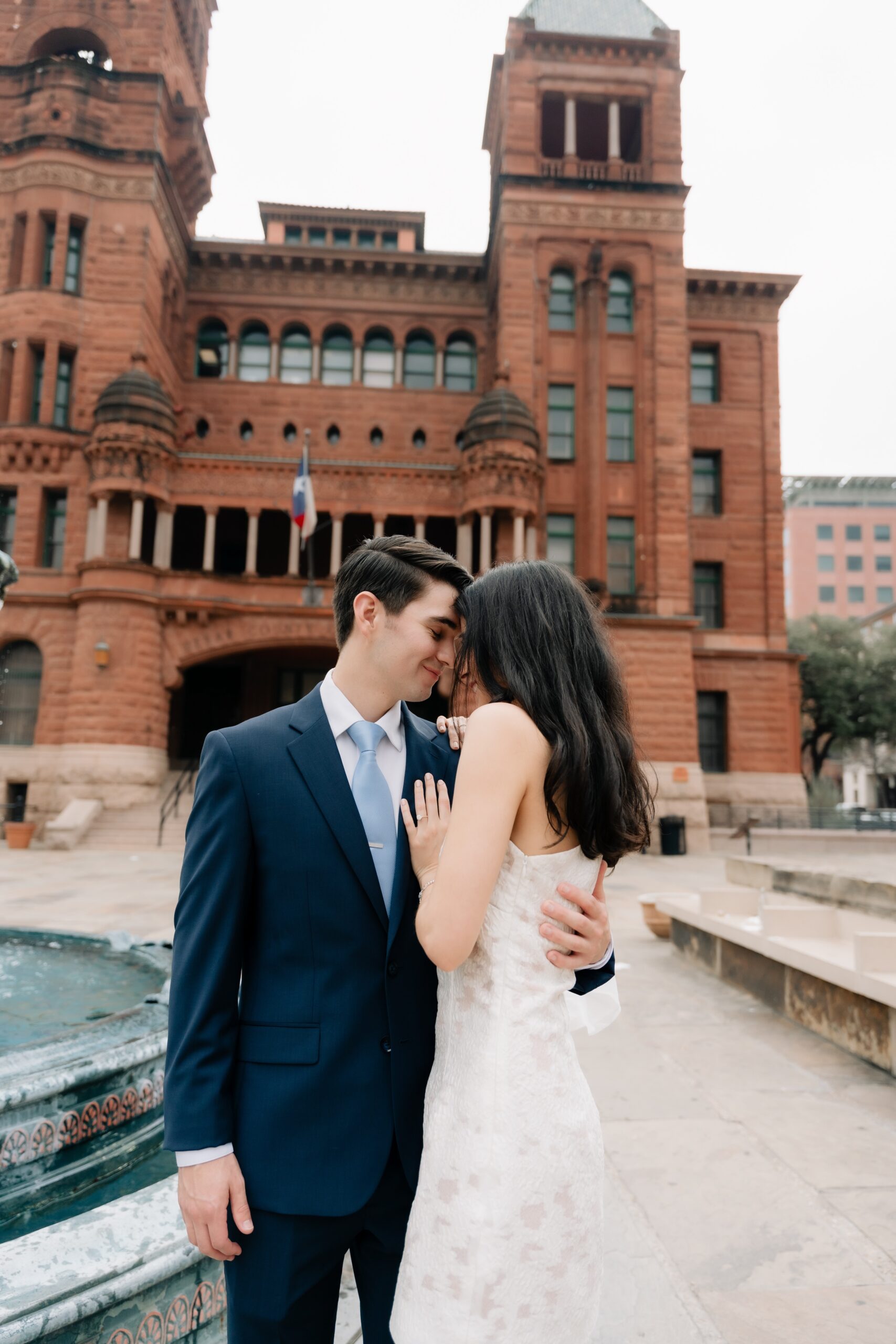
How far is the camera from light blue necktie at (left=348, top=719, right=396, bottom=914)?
1.88m

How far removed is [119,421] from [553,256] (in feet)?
50.4

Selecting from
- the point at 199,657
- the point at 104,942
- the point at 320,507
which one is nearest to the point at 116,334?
the point at 320,507

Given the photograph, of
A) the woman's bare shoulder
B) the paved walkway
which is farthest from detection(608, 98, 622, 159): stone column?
the woman's bare shoulder

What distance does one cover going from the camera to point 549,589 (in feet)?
5.98

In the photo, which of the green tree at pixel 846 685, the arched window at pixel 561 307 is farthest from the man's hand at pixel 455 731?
the green tree at pixel 846 685

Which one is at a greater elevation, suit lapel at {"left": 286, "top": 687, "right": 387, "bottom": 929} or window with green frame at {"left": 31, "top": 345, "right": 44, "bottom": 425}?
window with green frame at {"left": 31, "top": 345, "right": 44, "bottom": 425}

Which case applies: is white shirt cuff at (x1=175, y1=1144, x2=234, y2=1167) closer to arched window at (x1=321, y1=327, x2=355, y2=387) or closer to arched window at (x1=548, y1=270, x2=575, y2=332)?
arched window at (x1=548, y1=270, x2=575, y2=332)

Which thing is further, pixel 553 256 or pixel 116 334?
pixel 553 256

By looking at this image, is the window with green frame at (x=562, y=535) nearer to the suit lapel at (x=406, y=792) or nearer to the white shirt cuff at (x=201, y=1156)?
the suit lapel at (x=406, y=792)

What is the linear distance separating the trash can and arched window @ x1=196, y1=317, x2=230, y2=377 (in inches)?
884

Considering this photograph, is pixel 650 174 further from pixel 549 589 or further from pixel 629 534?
pixel 549 589

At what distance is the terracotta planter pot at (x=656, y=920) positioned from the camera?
9.52 m

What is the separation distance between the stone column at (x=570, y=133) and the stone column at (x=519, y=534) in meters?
13.3

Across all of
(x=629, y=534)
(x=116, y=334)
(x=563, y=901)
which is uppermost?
(x=116, y=334)
